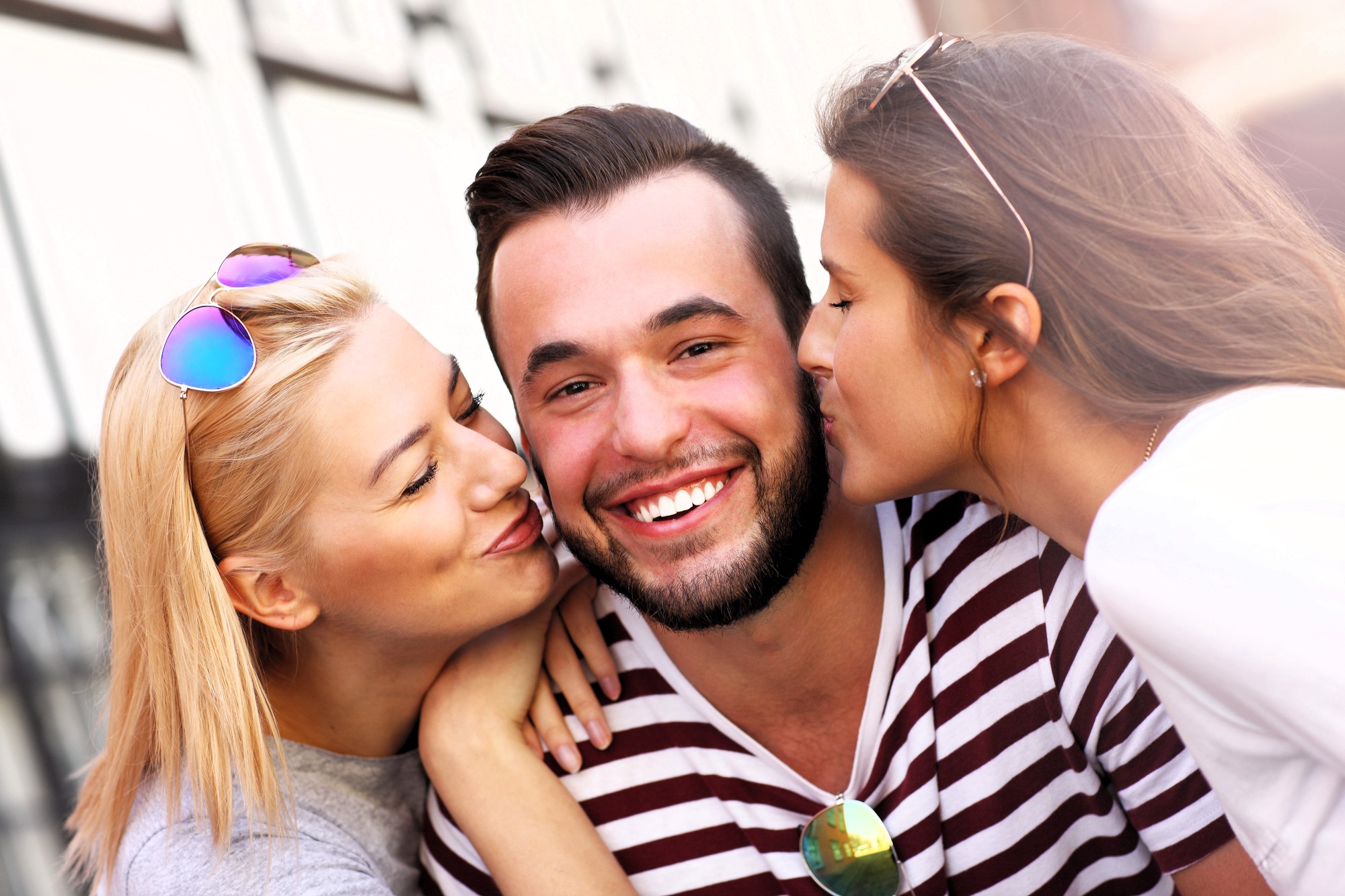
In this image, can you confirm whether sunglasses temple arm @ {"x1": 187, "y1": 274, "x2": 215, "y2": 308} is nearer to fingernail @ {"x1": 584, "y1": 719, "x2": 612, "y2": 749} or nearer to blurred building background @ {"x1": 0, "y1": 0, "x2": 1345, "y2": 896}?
blurred building background @ {"x1": 0, "y1": 0, "x2": 1345, "y2": 896}

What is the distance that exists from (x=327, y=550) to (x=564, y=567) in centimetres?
36

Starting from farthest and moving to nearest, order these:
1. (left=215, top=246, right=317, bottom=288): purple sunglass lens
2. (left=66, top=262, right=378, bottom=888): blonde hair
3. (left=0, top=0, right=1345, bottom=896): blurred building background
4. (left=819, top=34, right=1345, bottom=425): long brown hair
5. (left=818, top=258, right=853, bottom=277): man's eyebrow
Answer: (left=0, top=0, right=1345, bottom=896): blurred building background
(left=215, top=246, right=317, bottom=288): purple sunglass lens
(left=66, top=262, right=378, bottom=888): blonde hair
(left=818, top=258, right=853, bottom=277): man's eyebrow
(left=819, top=34, right=1345, bottom=425): long brown hair

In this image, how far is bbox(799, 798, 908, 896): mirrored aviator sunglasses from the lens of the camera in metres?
1.32

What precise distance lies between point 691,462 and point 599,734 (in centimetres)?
40

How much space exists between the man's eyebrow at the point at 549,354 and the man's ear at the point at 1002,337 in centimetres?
50

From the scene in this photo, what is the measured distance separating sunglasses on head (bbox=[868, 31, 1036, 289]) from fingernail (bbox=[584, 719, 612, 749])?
0.79 metres

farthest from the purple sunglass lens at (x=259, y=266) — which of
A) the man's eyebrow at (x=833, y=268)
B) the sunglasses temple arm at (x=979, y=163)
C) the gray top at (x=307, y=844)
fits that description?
the sunglasses temple arm at (x=979, y=163)

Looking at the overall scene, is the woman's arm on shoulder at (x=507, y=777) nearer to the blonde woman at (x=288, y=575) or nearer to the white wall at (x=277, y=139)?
the blonde woman at (x=288, y=575)

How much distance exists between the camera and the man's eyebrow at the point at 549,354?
4.71 ft

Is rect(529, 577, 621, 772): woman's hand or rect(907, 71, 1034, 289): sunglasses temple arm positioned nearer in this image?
rect(907, 71, 1034, 289): sunglasses temple arm

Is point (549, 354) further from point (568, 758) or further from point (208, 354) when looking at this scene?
point (568, 758)

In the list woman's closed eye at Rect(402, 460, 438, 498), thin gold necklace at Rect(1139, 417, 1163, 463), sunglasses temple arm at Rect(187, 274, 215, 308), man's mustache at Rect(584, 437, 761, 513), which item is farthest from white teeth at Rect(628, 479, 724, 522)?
sunglasses temple arm at Rect(187, 274, 215, 308)

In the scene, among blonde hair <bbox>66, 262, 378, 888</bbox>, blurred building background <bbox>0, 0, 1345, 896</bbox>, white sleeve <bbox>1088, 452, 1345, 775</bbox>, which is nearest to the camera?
white sleeve <bbox>1088, 452, 1345, 775</bbox>

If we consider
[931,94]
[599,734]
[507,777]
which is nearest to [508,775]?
[507,777]
